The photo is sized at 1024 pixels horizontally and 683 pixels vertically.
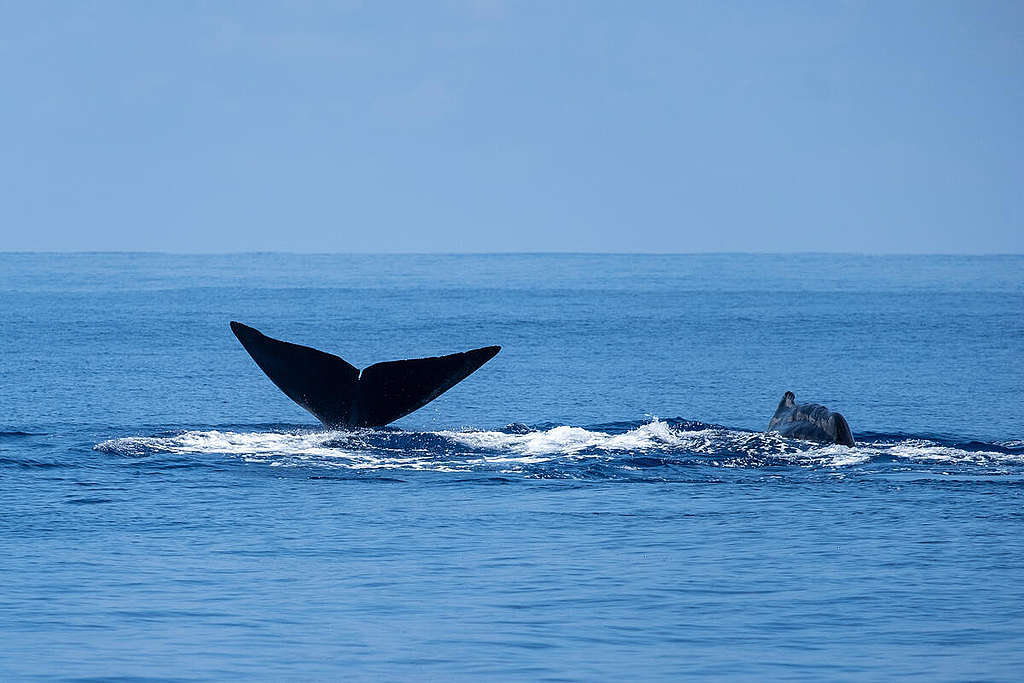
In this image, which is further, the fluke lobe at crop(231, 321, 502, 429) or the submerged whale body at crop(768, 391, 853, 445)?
the submerged whale body at crop(768, 391, 853, 445)

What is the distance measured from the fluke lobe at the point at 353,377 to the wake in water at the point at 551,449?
1.34 feet

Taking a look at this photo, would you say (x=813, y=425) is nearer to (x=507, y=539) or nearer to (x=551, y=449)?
(x=551, y=449)

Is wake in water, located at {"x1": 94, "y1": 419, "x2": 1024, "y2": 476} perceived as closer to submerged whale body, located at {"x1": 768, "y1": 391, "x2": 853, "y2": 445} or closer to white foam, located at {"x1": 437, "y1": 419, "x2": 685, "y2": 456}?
white foam, located at {"x1": 437, "y1": 419, "x2": 685, "y2": 456}

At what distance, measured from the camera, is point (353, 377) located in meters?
15.5

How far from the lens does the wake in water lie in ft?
49.3

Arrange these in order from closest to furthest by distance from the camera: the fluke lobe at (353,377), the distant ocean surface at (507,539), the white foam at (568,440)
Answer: the distant ocean surface at (507,539), the fluke lobe at (353,377), the white foam at (568,440)

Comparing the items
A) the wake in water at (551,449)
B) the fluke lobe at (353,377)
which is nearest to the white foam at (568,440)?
the wake in water at (551,449)

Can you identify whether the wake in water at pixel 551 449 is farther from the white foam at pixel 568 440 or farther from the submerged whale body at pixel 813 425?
the submerged whale body at pixel 813 425

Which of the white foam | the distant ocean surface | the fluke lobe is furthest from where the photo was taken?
the white foam

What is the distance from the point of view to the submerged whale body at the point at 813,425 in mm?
16000

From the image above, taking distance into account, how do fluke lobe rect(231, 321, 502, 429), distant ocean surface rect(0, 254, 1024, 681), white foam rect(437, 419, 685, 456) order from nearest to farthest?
distant ocean surface rect(0, 254, 1024, 681) < fluke lobe rect(231, 321, 502, 429) < white foam rect(437, 419, 685, 456)

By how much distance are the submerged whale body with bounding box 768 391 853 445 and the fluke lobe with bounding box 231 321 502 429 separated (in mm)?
3358

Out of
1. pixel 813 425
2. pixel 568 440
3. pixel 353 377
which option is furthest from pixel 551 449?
pixel 813 425

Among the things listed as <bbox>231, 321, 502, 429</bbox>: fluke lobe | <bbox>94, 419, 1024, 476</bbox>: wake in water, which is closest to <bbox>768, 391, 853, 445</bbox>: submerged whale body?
<bbox>94, 419, 1024, 476</bbox>: wake in water
